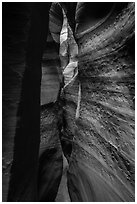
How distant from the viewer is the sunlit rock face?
1.20m

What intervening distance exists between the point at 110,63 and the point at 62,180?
180 centimetres

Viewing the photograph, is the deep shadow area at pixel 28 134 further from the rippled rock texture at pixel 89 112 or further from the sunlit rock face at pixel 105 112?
the sunlit rock face at pixel 105 112

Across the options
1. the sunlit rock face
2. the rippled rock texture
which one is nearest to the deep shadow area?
the rippled rock texture

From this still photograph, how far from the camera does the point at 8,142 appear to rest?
119cm

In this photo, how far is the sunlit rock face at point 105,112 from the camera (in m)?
1.20

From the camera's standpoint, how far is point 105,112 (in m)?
1.49

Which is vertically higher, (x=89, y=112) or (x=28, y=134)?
(x=89, y=112)

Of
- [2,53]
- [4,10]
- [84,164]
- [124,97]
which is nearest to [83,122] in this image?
[84,164]

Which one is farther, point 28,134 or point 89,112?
point 89,112

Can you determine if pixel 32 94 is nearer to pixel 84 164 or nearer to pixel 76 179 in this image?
pixel 84 164

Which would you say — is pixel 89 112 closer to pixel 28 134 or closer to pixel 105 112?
Result: pixel 105 112

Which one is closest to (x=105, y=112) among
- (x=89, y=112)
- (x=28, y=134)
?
(x=89, y=112)

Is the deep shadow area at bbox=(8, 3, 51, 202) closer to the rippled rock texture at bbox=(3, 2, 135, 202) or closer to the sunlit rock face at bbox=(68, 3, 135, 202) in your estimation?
the rippled rock texture at bbox=(3, 2, 135, 202)

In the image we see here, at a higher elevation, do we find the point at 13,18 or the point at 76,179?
the point at 13,18
